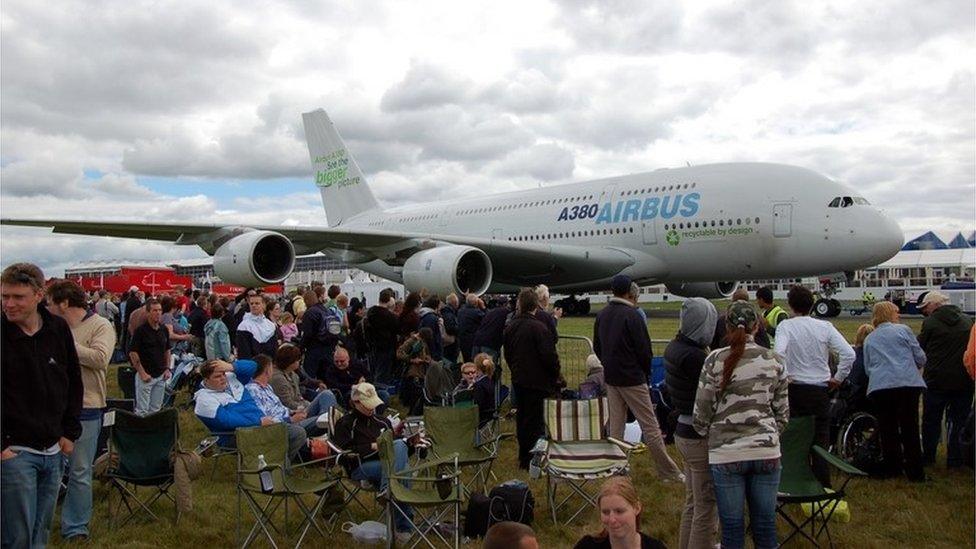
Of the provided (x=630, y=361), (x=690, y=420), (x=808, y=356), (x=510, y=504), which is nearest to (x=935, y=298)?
(x=808, y=356)

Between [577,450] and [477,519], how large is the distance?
37.0 inches

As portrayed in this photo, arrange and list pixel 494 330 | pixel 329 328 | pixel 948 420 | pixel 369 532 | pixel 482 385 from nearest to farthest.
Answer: pixel 369 532
pixel 948 420
pixel 482 385
pixel 494 330
pixel 329 328

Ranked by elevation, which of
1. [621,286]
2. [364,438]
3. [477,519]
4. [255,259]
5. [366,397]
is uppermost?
[255,259]

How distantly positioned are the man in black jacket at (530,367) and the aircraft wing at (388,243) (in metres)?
12.1

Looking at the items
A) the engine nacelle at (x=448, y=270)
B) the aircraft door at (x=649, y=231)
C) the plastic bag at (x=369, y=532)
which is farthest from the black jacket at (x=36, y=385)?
the aircraft door at (x=649, y=231)

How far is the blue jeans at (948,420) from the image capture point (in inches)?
268

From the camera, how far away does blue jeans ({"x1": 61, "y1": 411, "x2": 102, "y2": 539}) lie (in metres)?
5.31

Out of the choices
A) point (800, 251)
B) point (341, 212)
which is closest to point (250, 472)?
point (800, 251)

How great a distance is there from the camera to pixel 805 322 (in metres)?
6.00

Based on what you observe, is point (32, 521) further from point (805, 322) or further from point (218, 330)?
point (218, 330)

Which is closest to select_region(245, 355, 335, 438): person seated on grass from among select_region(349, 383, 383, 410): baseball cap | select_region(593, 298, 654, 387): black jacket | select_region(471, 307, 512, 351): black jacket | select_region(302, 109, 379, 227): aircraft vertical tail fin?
select_region(349, 383, 383, 410): baseball cap

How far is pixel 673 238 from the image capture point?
728 inches

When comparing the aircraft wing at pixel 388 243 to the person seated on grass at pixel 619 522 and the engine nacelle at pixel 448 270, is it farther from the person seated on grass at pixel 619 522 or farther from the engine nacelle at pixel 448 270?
the person seated on grass at pixel 619 522

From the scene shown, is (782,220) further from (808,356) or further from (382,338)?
(808,356)
